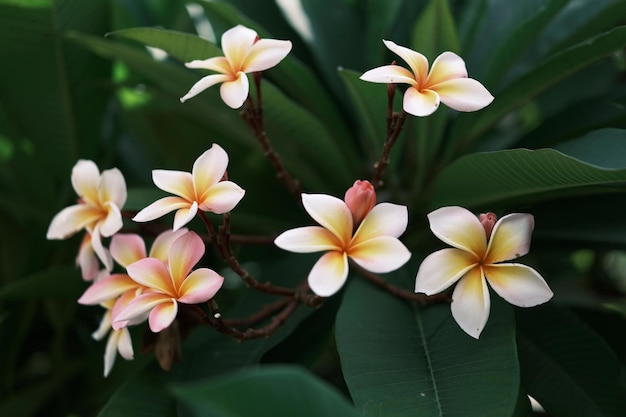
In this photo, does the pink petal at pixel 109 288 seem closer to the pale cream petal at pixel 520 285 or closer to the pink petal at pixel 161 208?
the pink petal at pixel 161 208

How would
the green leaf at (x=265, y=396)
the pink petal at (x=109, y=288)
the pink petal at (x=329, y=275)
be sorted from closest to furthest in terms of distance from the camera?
the green leaf at (x=265, y=396) → the pink petal at (x=329, y=275) → the pink petal at (x=109, y=288)

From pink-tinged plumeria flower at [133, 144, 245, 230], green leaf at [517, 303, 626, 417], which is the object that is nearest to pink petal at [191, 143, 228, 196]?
pink-tinged plumeria flower at [133, 144, 245, 230]

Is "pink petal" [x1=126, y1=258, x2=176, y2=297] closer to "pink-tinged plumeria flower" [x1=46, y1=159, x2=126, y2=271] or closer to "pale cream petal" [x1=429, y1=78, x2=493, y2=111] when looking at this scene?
"pink-tinged plumeria flower" [x1=46, y1=159, x2=126, y2=271]

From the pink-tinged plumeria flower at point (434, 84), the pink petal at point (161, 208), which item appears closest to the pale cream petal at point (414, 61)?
the pink-tinged plumeria flower at point (434, 84)

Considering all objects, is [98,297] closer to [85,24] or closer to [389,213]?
[389,213]

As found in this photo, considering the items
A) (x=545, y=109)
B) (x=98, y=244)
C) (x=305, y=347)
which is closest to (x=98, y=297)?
(x=98, y=244)
